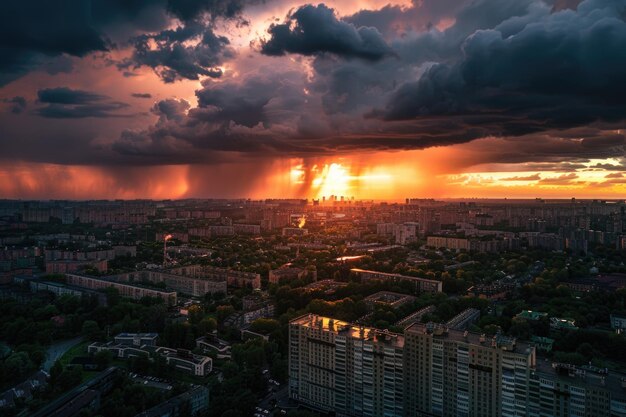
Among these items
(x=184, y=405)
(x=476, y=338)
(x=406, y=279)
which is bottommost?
(x=184, y=405)

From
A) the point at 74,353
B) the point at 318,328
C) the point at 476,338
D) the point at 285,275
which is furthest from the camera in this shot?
the point at 285,275

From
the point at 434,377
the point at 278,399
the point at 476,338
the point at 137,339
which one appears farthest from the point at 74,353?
the point at 476,338

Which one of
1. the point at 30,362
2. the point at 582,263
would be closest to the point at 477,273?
the point at 582,263

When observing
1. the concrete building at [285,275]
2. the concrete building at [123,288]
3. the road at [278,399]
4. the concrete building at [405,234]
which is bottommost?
the road at [278,399]

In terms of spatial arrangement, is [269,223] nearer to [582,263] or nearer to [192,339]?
[582,263]

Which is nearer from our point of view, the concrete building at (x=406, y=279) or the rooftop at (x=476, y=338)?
the rooftop at (x=476, y=338)

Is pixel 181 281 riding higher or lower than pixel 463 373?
lower

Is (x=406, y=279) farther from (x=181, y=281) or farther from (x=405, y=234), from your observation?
(x=405, y=234)

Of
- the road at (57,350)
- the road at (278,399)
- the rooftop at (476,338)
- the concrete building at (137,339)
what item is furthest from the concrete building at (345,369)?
the road at (57,350)

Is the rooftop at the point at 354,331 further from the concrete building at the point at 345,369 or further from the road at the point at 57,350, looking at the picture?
the road at the point at 57,350
